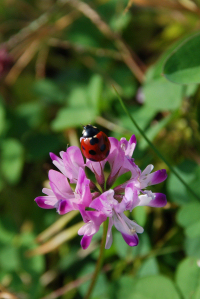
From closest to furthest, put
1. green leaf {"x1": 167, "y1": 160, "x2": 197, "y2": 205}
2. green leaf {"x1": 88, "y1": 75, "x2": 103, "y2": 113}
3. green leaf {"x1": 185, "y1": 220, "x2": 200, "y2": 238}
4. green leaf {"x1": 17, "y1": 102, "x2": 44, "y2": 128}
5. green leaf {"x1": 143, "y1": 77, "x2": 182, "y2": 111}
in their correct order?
1. green leaf {"x1": 185, "y1": 220, "x2": 200, "y2": 238}
2. green leaf {"x1": 167, "y1": 160, "x2": 197, "y2": 205}
3. green leaf {"x1": 143, "y1": 77, "x2": 182, "y2": 111}
4. green leaf {"x1": 88, "y1": 75, "x2": 103, "y2": 113}
5. green leaf {"x1": 17, "y1": 102, "x2": 44, "y2": 128}

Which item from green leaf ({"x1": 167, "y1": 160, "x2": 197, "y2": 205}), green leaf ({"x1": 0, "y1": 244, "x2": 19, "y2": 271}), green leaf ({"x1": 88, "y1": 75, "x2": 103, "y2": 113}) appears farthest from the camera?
green leaf ({"x1": 88, "y1": 75, "x2": 103, "y2": 113})

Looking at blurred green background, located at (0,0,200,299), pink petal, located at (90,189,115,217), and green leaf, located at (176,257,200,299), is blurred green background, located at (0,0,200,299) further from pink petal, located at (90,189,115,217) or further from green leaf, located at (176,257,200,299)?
pink petal, located at (90,189,115,217)

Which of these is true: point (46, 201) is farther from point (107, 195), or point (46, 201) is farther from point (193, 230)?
point (193, 230)

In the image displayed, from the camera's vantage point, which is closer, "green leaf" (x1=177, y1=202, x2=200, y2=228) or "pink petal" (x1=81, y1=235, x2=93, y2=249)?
"pink petal" (x1=81, y1=235, x2=93, y2=249)

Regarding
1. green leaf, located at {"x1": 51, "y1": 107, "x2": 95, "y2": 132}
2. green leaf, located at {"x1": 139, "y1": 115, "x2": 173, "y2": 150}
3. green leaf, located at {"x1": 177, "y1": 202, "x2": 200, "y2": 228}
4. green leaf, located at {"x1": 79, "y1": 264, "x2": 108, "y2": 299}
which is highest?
green leaf, located at {"x1": 51, "y1": 107, "x2": 95, "y2": 132}

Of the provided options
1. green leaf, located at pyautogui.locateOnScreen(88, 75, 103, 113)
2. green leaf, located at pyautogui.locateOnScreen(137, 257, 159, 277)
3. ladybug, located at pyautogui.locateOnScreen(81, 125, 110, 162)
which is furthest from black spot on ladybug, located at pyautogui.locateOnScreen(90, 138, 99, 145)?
green leaf, located at pyautogui.locateOnScreen(88, 75, 103, 113)

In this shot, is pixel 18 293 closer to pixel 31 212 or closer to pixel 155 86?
pixel 31 212

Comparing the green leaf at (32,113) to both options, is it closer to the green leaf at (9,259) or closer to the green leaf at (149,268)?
the green leaf at (9,259)
